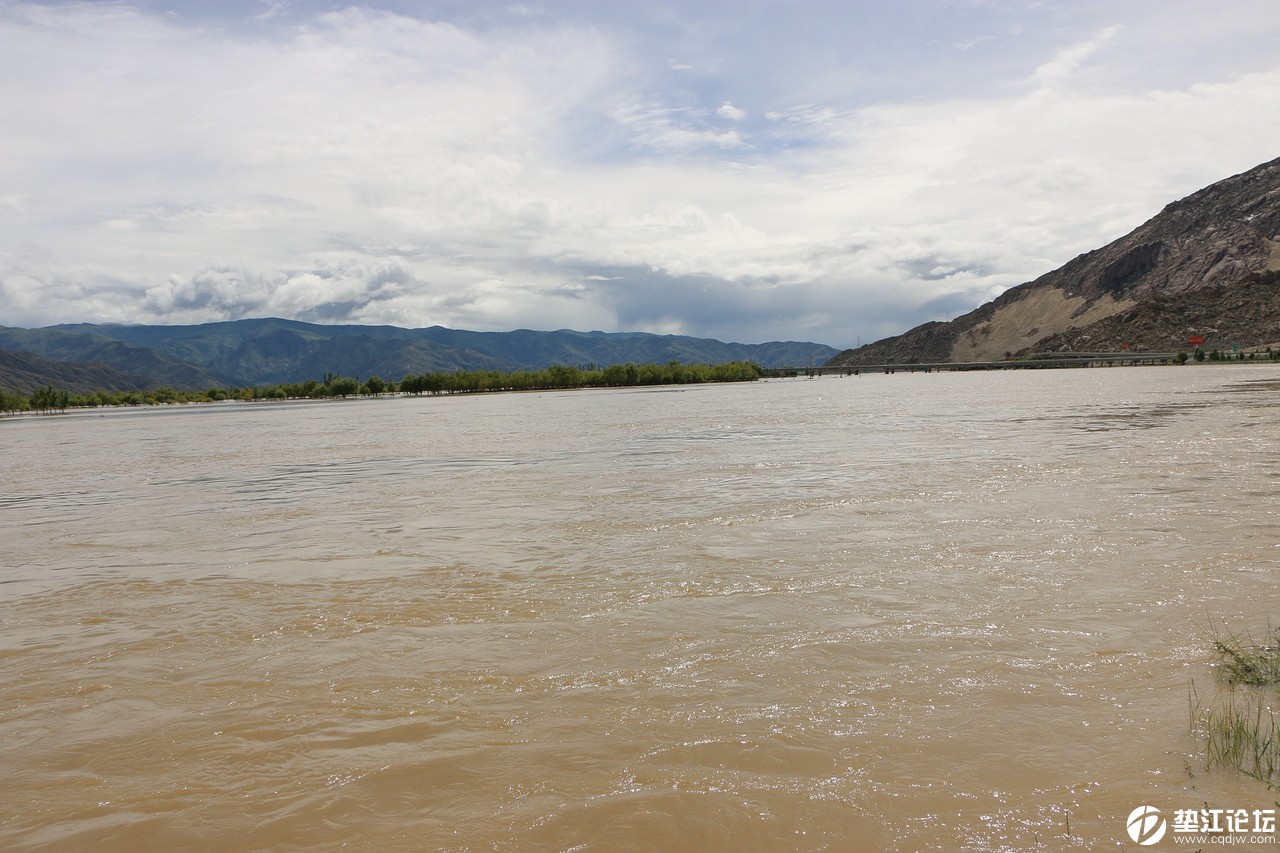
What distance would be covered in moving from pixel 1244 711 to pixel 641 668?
5.73 meters

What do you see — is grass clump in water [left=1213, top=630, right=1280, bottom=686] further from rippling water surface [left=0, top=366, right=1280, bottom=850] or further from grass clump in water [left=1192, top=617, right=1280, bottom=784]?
rippling water surface [left=0, top=366, right=1280, bottom=850]

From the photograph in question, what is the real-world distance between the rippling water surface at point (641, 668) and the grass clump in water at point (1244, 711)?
0.21m

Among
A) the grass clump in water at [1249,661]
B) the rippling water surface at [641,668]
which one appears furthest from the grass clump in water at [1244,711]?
the rippling water surface at [641,668]

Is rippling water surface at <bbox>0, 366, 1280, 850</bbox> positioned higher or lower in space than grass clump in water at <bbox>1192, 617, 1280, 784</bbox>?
lower

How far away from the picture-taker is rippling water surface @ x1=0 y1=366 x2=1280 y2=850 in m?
5.96

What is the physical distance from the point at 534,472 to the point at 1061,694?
926 inches

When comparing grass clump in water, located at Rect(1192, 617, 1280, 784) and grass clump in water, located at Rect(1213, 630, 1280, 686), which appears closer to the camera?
grass clump in water, located at Rect(1192, 617, 1280, 784)

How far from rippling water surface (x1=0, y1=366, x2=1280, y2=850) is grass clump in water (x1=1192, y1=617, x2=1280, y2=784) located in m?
0.21

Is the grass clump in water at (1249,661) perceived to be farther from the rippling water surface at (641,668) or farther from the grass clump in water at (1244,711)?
the rippling water surface at (641,668)

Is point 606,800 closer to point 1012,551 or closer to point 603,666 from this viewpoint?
point 603,666

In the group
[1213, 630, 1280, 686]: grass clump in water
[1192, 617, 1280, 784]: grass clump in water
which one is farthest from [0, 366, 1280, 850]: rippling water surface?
[1213, 630, 1280, 686]: grass clump in water

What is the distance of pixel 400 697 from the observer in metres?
8.38

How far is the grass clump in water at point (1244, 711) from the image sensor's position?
601 centimetres

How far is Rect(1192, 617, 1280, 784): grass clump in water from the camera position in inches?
237
